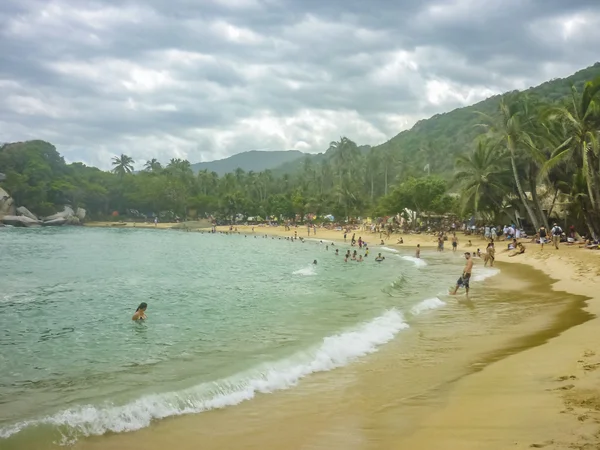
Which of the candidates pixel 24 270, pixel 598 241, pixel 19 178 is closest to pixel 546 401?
pixel 598 241

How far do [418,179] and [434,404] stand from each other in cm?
5894

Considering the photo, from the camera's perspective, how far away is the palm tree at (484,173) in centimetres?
4228

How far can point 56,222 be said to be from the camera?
4161 inches

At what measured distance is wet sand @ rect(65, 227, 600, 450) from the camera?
5832 mm

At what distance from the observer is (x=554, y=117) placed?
99.8ft

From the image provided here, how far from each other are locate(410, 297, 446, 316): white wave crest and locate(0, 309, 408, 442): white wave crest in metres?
4.23

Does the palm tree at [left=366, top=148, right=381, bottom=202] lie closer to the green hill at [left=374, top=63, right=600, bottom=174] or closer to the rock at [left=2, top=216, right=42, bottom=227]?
the green hill at [left=374, top=63, right=600, bottom=174]

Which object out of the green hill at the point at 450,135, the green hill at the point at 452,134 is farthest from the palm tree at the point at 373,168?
the green hill at the point at 452,134

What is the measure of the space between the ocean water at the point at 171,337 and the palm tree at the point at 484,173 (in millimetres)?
17041

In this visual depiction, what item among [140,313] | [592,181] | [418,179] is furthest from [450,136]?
[140,313]

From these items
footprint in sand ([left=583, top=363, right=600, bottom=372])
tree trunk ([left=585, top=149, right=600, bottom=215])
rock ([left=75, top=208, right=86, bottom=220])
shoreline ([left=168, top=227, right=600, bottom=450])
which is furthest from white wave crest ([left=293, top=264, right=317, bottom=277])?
rock ([left=75, top=208, right=86, bottom=220])

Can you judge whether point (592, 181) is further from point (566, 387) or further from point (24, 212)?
point (24, 212)

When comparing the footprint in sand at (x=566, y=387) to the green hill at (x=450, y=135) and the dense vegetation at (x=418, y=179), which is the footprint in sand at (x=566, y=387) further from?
the green hill at (x=450, y=135)

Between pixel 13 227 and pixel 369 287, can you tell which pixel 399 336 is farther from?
pixel 13 227
